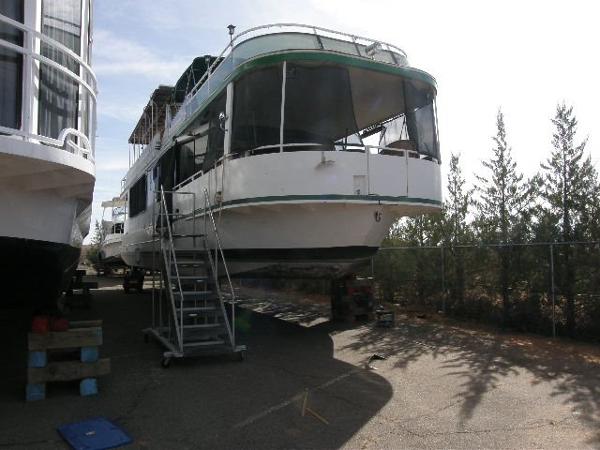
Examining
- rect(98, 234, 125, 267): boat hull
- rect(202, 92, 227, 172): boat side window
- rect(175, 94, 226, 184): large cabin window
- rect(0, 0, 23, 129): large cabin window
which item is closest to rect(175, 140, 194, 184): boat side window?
rect(175, 94, 226, 184): large cabin window

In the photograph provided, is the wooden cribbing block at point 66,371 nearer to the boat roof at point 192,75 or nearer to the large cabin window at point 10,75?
the large cabin window at point 10,75

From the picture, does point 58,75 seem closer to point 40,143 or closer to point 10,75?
point 10,75

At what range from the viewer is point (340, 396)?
5332 millimetres

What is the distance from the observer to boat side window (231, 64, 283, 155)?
7.41m

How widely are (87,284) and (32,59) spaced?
9.72 meters

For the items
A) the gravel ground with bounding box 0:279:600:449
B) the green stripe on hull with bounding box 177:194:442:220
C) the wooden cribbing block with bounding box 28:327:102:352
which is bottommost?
the gravel ground with bounding box 0:279:600:449

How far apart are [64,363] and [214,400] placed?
1608 millimetres

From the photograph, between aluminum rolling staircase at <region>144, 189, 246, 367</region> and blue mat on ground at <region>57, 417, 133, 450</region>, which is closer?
blue mat on ground at <region>57, 417, 133, 450</region>

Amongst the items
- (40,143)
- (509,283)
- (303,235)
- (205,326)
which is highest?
(40,143)

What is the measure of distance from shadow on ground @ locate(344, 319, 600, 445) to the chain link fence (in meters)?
0.84

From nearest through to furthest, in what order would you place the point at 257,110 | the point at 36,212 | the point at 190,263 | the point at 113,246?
the point at 36,212
the point at 257,110
the point at 190,263
the point at 113,246

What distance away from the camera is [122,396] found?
530cm

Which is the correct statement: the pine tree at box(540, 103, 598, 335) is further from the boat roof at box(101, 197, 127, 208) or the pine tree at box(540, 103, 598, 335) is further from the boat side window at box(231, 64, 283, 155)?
the boat roof at box(101, 197, 127, 208)

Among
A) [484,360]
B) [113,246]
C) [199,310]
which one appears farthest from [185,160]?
[113,246]
